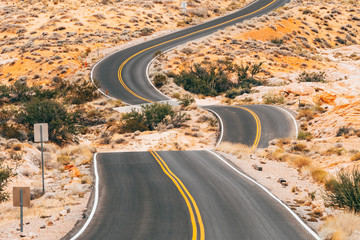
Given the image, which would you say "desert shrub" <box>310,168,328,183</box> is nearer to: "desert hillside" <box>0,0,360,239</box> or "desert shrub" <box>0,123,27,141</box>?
"desert hillside" <box>0,0,360,239</box>

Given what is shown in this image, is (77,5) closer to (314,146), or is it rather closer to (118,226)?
(314,146)

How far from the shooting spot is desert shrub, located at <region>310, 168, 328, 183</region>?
55.9 feet

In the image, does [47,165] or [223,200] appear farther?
[47,165]

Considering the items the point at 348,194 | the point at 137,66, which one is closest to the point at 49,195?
the point at 348,194

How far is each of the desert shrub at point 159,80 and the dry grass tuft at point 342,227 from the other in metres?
40.4

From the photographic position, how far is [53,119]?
1070 inches

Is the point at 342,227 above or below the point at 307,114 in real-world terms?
above

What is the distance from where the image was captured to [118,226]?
38.8ft

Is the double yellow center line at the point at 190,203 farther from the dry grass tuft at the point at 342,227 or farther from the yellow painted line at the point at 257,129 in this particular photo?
the yellow painted line at the point at 257,129

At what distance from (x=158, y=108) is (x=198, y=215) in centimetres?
2195

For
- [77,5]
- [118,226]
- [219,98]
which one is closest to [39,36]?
[77,5]

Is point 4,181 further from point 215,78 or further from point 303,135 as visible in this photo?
point 215,78

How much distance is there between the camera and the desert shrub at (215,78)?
1965 inches

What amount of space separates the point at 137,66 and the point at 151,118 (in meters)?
23.7
